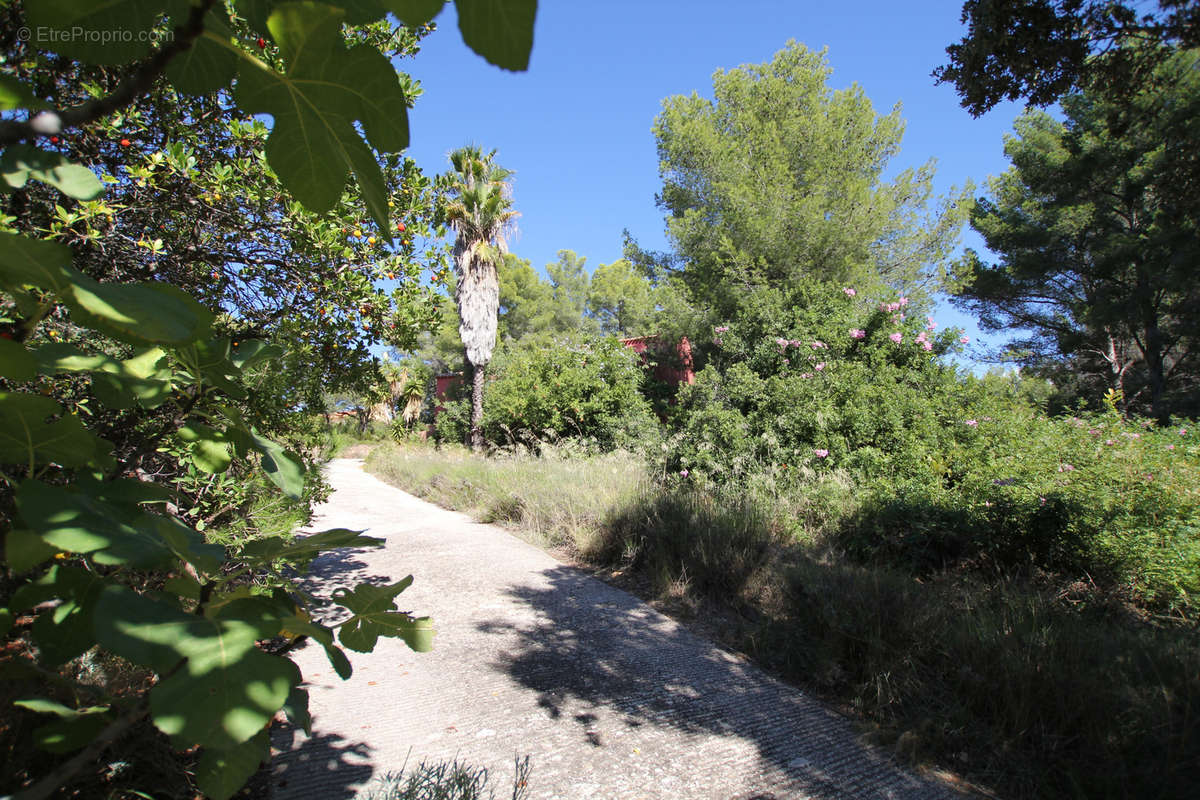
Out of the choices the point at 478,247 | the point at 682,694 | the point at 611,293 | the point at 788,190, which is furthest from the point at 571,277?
the point at 682,694

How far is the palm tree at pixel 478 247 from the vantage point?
54.2ft

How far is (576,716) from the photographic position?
2.99 meters

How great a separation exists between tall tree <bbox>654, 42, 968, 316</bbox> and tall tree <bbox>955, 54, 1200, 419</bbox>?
2568 millimetres

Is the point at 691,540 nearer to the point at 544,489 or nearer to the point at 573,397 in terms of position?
the point at 544,489

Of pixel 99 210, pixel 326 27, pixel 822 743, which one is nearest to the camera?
pixel 326 27

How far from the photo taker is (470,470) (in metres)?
9.73

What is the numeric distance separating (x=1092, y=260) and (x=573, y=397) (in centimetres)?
1468

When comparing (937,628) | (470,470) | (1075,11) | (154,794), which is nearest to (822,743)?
(937,628)

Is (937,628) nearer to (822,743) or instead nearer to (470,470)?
(822,743)

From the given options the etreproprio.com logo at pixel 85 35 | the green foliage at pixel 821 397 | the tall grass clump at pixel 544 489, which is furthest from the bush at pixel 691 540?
the etreproprio.com logo at pixel 85 35

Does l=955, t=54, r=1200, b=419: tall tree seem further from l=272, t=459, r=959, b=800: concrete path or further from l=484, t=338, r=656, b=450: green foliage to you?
l=484, t=338, r=656, b=450: green foliage

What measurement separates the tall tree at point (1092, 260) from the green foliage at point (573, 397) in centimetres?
845

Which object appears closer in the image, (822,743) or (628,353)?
(822,743)

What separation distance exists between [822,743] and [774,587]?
1.48 meters
